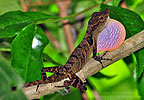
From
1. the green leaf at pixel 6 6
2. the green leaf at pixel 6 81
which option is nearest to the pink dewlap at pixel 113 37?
the green leaf at pixel 6 81

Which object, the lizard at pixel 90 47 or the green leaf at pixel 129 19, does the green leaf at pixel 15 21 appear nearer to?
the lizard at pixel 90 47

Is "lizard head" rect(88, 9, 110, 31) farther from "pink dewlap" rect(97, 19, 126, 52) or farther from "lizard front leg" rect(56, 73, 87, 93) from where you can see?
"lizard front leg" rect(56, 73, 87, 93)

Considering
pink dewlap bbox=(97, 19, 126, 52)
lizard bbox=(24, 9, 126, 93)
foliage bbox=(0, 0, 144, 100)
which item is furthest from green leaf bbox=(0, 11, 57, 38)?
pink dewlap bbox=(97, 19, 126, 52)

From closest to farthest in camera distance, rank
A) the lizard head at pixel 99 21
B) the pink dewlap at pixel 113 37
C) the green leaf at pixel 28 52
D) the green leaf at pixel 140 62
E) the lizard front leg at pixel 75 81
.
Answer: the green leaf at pixel 140 62, the pink dewlap at pixel 113 37, the green leaf at pixel 28 52, the lizard front leg at pixel 75 81, the lizard head at pixel 99 21

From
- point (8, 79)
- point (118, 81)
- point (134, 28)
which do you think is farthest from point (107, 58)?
point (8, 79)

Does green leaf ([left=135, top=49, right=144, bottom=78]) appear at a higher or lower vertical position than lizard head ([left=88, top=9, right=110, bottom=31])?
lower

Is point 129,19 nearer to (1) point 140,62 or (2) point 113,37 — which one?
(2) point 113,37

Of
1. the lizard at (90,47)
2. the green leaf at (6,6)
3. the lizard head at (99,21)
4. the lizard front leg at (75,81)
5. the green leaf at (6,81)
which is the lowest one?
the green leaf at (6,81)
